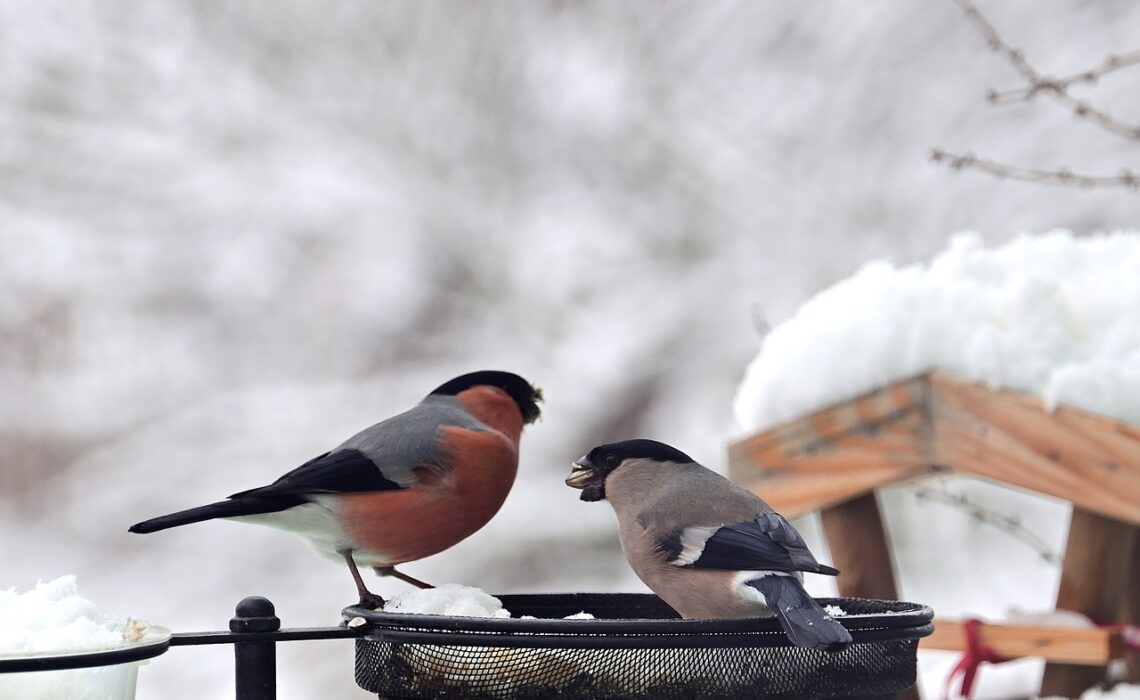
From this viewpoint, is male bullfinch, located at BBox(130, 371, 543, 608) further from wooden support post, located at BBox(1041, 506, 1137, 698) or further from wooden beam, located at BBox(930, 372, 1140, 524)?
wooden support post, located at BBox(1041, 506, 1137, 698)

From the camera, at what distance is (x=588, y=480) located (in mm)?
1385

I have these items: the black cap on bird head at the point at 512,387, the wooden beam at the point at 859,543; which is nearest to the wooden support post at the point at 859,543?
the wooden beam at the point at 859,543

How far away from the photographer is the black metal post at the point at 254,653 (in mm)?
1110

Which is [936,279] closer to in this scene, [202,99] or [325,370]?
[325,370]

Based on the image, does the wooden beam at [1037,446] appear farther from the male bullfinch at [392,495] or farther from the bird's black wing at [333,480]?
the bird's black wing at [333,480]

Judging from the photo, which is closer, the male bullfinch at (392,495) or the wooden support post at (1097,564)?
the male bullfinch at (392,495)

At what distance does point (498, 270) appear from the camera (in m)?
3.90

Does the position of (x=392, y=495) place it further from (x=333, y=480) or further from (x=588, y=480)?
(x=588, y=480)

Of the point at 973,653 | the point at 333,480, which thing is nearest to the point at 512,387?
the point at 333,480

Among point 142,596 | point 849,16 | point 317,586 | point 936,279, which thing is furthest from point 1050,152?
point 142,596

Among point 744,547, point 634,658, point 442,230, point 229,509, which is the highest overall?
point 442,230

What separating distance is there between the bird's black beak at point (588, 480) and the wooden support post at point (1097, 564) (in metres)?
0.98

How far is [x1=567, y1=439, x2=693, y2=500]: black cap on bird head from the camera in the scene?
1354 mm

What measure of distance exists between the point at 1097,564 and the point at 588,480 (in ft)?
3.31
